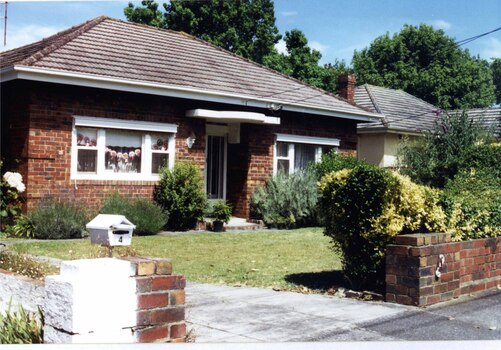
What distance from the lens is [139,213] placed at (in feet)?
32.0

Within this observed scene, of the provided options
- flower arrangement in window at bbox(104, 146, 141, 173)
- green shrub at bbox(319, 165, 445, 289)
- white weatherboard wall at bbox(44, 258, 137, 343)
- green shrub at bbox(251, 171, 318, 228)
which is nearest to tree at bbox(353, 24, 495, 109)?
green shrub at bbox(251, 171, 318, 228)

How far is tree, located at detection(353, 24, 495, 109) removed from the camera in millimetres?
10828

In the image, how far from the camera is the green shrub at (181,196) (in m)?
11.4

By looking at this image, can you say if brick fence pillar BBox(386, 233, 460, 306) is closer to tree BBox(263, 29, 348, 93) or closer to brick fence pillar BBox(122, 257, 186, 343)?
brick fence pillar BBox(122, 257, 186, 343)

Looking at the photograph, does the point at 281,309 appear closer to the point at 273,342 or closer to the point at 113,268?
the point at 273,342

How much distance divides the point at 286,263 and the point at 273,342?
375cm

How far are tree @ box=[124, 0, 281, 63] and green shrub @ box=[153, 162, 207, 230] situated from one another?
2.54 m

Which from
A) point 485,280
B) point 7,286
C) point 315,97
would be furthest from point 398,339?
point 315,97

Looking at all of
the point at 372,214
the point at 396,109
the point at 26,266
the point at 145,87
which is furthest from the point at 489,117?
the point at 26,266

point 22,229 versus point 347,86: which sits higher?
point 347,86

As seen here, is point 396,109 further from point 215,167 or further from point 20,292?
point 20,292

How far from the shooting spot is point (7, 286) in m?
4.81

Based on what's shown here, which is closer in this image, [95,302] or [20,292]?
[95,302]

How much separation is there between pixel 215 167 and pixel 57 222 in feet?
17.0
